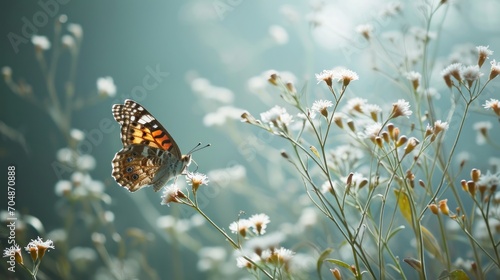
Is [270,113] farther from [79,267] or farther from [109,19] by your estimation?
[109,19]

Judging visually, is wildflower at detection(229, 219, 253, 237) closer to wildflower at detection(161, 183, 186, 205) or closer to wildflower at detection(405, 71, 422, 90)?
wildflower at detection(161, 183, 186, 205)

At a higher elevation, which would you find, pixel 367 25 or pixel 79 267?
pixel 367 25

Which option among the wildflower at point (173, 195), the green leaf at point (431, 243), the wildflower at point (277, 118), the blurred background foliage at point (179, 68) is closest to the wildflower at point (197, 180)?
the wildflower at point (173, 195)

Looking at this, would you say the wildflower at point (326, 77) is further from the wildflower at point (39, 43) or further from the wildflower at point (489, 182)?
the wildflower at point (39, 43)

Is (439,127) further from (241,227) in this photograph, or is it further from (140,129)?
(140,129)

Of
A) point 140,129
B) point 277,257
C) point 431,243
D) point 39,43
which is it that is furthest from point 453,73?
point 39,43

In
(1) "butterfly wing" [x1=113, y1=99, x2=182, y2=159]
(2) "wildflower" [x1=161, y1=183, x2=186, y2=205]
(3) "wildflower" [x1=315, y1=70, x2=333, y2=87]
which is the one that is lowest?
(2) "wildflower" [x1=161, y1=183, x2=186, y2=205]

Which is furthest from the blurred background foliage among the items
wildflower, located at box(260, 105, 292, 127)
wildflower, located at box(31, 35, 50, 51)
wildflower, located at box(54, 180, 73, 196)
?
wildflower, located at box(260, 105, 292, 127)

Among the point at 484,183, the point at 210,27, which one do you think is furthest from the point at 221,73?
the point at 484,183
